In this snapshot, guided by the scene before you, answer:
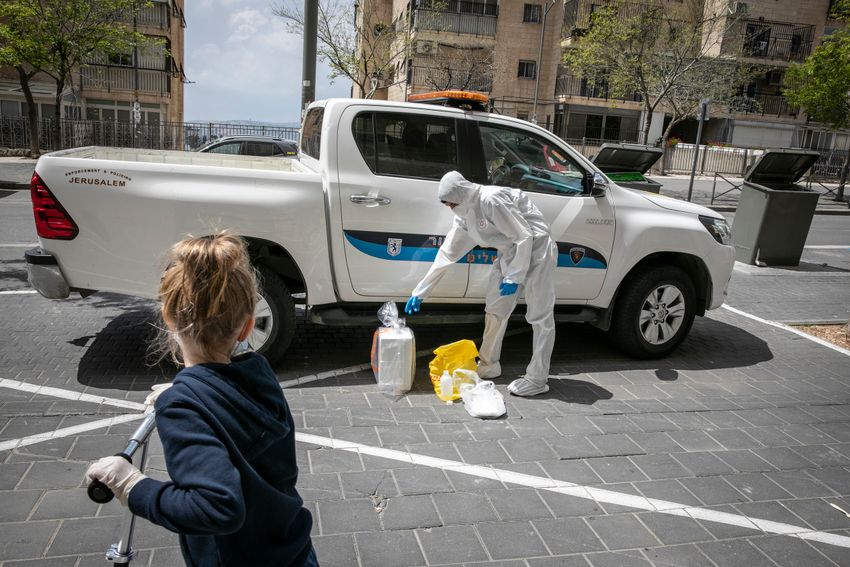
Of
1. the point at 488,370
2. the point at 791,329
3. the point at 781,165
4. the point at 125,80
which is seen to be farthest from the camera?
the point at 125,80

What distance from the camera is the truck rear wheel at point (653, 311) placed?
620cm

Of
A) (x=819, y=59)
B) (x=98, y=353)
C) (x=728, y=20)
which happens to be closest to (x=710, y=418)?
(x=98, y=353)

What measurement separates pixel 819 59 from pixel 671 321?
2097cm

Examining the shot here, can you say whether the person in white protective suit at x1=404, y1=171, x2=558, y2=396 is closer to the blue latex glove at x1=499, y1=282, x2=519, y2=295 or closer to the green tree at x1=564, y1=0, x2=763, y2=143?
the blue latex glove at x1=499, y1=282, x2=519, y2=295

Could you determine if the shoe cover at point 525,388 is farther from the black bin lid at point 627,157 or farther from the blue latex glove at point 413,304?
the black bin lid at point 627,157

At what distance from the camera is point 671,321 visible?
6352mm

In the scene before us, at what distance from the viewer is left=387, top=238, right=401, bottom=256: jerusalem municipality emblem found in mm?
5523

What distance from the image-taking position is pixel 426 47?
37.9m

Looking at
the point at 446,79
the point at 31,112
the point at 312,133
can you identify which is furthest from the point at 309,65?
the point at 446,79

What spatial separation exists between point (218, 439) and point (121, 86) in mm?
39161

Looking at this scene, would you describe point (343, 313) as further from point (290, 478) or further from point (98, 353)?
point (290, 478)

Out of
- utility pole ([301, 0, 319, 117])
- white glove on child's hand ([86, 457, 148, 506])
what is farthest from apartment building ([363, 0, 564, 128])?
white glove on child's hand ([86, 457, 148, 506])

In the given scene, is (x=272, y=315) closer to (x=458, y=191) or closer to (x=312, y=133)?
(x=458, y=191)

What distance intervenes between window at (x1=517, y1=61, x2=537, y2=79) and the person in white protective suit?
127 feet
